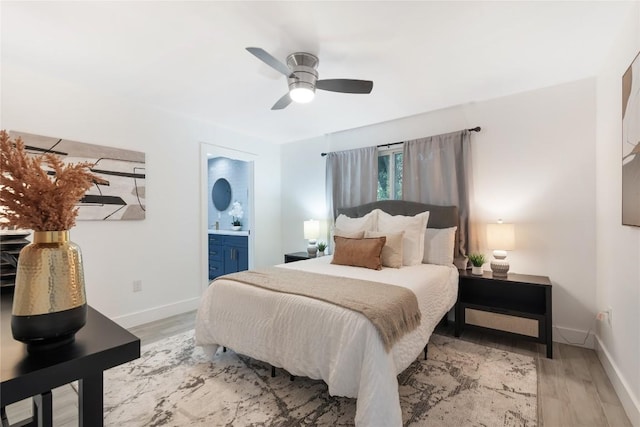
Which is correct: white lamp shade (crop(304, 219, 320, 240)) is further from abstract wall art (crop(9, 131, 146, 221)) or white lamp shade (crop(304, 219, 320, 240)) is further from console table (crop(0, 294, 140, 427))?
console table (crop(0, 294, 140, 427))

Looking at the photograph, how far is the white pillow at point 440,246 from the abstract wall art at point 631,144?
1.37 metres

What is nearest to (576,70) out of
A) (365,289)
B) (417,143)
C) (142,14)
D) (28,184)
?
(417,143)

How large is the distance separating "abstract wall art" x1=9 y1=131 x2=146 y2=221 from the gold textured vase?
2298 mm

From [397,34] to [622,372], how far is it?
2776 millimetres

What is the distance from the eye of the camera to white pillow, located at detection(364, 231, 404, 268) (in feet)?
9.63

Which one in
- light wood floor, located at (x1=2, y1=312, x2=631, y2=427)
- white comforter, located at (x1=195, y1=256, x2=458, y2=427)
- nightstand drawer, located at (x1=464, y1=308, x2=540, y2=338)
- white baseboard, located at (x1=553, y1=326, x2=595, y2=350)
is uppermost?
white comforter, located at (x1=195, y1=256, x2=458, y2=427)

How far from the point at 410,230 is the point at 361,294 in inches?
57.1

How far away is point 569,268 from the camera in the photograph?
284cm

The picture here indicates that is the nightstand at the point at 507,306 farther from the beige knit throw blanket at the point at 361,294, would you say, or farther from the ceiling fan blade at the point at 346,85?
the ceiling fan blade at the point at 346,85

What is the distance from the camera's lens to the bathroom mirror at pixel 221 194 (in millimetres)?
5855

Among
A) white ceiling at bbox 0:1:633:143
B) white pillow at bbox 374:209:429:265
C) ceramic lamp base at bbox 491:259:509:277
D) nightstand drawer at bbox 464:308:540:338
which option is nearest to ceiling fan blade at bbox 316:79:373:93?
white ceiling at bbox 0:1:633:143

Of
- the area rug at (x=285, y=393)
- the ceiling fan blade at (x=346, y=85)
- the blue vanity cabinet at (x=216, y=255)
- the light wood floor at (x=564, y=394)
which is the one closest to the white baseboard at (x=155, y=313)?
the light wood floor at (x=564, y=394)

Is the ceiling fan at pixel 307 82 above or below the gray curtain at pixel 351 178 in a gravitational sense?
above

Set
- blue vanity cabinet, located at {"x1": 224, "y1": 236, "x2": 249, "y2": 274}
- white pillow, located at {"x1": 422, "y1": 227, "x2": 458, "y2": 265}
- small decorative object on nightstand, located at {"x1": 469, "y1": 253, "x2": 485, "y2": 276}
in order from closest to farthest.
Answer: small decorative object on nightstand, located at {"x1": 469, "y1": 253, "x2": 485, "y2": 276} < white pillow, located at {"x1": 422, "y1": 227, "x2": 458, "y2": 265} < blue vanity cabinet, located at {"x1": 224, "y1": 236, "x2": 249, "y2": 274}
